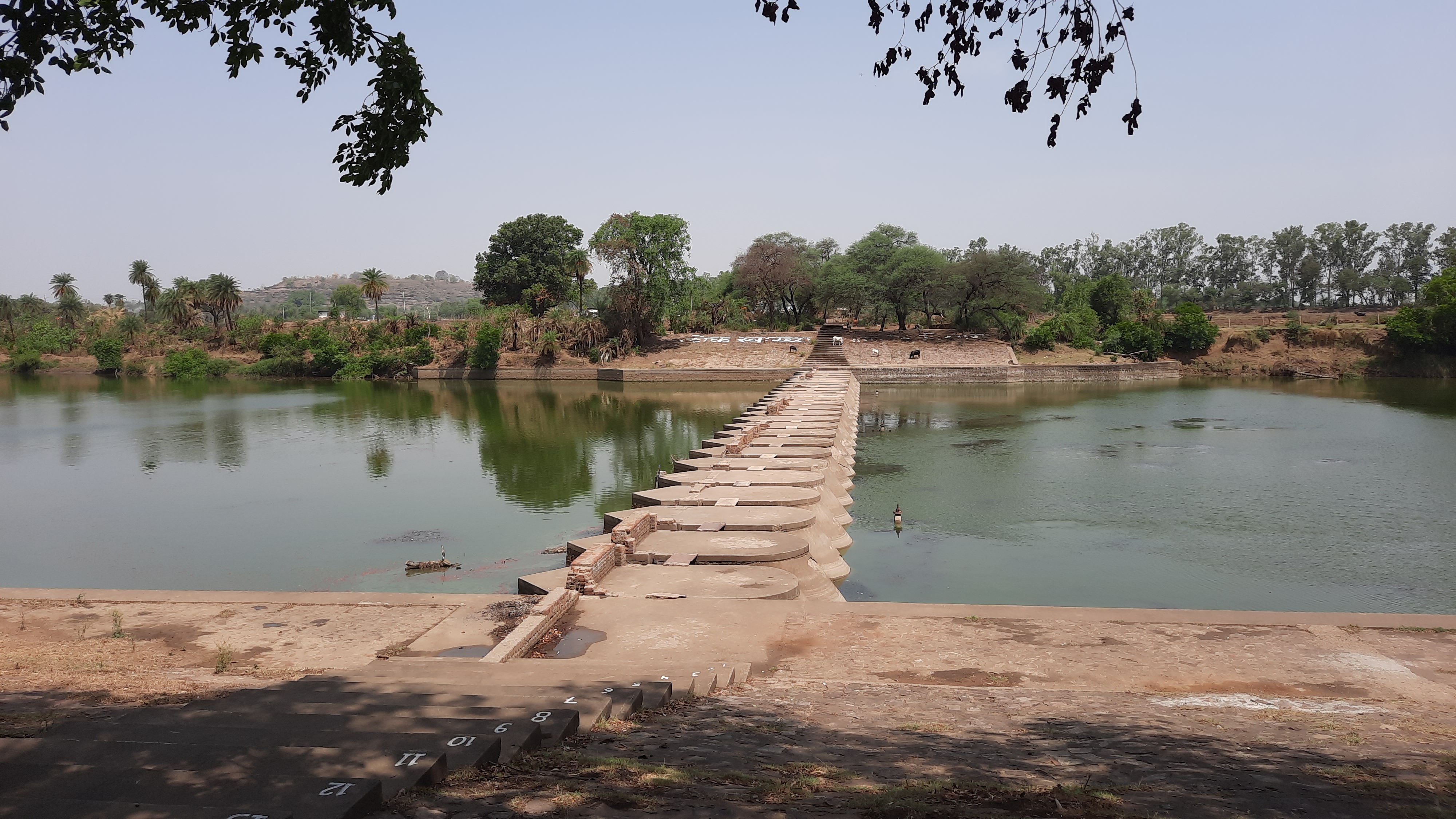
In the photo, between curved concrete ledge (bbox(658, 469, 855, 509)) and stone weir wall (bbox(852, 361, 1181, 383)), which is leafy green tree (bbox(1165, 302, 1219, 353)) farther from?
curved concrete ledge (bbox(658, 469, 855, 509))

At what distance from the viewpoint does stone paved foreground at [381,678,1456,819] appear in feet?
12.3

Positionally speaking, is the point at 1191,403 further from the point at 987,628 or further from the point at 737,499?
the point at 987,628

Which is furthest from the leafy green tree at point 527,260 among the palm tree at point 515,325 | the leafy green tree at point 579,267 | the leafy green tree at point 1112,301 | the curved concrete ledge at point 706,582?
the curved concrete ledge at point 706,582

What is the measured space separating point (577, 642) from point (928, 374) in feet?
142

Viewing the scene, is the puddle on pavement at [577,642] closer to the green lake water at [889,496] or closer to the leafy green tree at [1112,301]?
the green lake water at [889,496]

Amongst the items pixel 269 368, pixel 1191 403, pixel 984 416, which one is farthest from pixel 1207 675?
pixel 269 368

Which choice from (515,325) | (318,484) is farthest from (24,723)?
(515,325)

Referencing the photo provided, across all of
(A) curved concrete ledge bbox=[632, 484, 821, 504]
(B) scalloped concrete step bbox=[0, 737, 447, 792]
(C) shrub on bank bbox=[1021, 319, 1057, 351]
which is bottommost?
(A) curved concrete ledge bbox=[632, 484, 821, 504]

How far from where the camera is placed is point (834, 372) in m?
49.3

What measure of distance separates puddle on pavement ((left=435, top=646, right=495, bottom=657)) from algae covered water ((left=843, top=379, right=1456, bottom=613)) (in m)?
5.75

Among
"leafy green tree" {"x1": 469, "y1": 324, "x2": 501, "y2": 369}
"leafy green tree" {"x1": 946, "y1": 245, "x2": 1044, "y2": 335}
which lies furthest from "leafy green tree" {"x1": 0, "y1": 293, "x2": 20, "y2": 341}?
"leafy green tree" {"x1": 946, "y1": 245, "x2": 1044, "y2": 335}

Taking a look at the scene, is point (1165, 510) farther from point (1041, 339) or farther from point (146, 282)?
point (146, 282)

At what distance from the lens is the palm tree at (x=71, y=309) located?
81700 mm

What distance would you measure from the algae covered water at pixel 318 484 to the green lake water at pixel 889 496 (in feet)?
0.31
